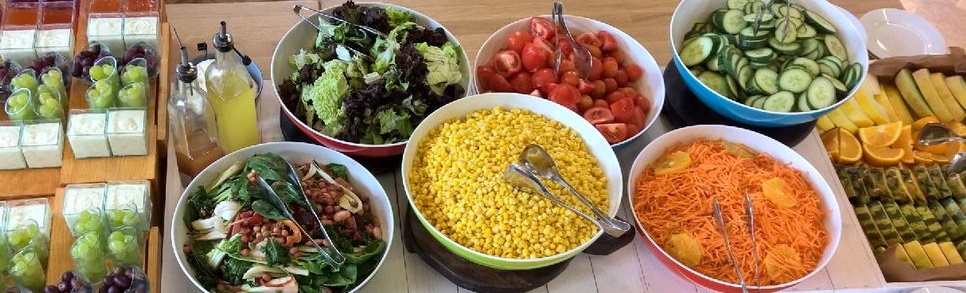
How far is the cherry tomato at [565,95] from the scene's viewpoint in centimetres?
205

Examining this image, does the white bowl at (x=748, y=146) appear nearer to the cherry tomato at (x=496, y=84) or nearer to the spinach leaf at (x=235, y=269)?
the cherry tomato at (x=496, y=84)

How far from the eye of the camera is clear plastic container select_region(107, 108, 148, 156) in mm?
1852

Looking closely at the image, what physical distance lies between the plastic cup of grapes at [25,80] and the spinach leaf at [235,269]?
73cm

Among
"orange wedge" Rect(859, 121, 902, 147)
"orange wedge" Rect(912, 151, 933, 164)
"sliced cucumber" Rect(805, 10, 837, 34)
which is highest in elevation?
"sliced cucumber" Rect(805, 10, 837, 34)

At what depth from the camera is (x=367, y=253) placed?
1751mm

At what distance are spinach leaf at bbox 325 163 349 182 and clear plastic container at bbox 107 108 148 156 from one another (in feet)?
1.41

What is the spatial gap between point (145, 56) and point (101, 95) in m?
0.17

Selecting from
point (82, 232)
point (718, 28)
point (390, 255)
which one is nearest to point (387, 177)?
point (390, 255)

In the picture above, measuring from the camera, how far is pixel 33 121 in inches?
75.2

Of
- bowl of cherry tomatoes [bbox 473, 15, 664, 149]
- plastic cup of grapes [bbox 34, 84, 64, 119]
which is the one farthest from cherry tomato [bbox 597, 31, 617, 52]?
plastic cup of grapes [bbox 34, 84, 64, 119]

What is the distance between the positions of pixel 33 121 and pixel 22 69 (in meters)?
0.22

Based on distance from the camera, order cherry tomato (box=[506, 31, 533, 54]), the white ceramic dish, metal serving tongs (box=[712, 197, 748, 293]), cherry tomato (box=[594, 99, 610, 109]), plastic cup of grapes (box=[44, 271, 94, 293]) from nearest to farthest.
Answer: plastic cup of grapes (box=[44, 271, 94, 293]), metal serving tongs (box=[712, 197, 748, 293]), cherry tomato (box=[594, 99, 610, 109]), cherry tomato (box=[506, 31, 533, 54]), the white ceramic dish

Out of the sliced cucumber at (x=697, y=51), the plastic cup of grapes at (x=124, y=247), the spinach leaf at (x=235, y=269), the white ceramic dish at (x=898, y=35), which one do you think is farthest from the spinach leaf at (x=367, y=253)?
the white ceramic dish at (x=898, y=35)

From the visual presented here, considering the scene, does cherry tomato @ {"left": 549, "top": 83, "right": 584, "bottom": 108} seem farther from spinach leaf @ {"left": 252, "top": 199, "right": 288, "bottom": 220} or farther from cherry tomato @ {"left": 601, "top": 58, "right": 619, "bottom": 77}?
spinach leaf @ {"left": 252, "top": 199, "right": 288, "bottom": 220}
